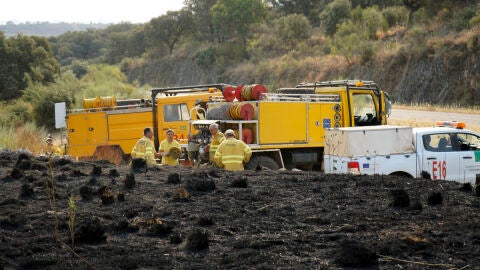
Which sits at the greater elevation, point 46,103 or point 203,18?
point 203,18

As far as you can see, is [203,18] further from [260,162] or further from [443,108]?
[260,162]

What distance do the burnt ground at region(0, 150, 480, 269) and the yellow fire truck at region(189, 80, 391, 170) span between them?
5089 millimetres

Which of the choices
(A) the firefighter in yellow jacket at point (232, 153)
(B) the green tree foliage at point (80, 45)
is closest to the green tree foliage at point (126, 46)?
(B) the green tree foliage at point (80, 45)

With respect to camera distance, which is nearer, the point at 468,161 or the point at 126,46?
the point at 468,161

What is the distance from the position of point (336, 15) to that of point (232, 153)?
56.5 meters

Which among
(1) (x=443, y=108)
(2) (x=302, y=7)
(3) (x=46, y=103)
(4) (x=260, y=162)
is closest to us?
(4) (x=260, y=162)

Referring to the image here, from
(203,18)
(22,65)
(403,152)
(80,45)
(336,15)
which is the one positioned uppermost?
(80,45)

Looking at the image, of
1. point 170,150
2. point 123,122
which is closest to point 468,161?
point 170,150

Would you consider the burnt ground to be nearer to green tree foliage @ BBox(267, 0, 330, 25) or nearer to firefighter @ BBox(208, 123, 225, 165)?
firefighter @ BBox(208, 123, 225, 165)

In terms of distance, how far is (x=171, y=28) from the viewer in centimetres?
9506

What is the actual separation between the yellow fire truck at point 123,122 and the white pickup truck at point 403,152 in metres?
8.31

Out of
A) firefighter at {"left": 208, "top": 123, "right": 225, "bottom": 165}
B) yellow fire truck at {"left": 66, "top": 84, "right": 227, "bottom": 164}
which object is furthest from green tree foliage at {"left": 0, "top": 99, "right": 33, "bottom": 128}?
firefighter at {"left": 208, "top": 123, "right": 225, "bottom": 165}

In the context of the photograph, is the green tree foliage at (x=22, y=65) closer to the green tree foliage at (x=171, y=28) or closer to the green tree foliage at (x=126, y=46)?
the green tree foliage at (x=171, y=28)

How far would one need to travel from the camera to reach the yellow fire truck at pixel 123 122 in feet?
80.6
